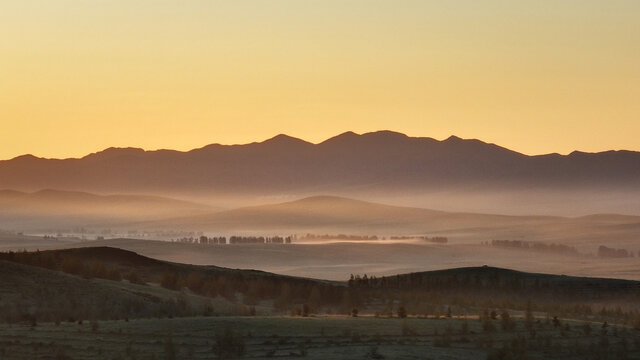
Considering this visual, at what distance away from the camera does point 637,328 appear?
37781 millimetres

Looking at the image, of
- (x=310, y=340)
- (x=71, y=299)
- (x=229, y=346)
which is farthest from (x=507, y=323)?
(x=71, y=299)

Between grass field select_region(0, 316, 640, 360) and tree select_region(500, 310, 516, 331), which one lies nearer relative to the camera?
grass field select_region(0, 316, 640, 360)

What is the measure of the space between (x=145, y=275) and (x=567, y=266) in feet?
276

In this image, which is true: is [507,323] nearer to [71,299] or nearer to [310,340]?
[310,340]

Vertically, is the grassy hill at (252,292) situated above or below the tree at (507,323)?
above

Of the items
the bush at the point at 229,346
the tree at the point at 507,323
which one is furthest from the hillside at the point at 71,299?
the tree at the point at 507,323

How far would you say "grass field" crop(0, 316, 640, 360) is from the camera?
3058 centimetres

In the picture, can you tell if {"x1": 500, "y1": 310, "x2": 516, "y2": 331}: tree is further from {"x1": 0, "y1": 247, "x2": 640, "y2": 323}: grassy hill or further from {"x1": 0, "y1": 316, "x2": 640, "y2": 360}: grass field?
{"x1": 0, "y1": 247, "x2": 640, "y2": 323}: grassy hill

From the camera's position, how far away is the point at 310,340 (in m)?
32.7

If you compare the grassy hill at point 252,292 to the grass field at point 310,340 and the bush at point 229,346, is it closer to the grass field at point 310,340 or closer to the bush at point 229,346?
the grass field at point 310,340

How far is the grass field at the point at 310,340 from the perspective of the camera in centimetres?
3058

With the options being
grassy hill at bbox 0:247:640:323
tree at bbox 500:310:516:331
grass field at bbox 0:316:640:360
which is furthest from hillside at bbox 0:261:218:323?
tree at bbox 500:310:516:331

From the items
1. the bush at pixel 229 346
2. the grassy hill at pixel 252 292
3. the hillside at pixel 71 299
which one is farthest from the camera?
the grassy hill at pixel 252 292

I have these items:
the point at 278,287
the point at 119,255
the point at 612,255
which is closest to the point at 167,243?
the point at 612,255
